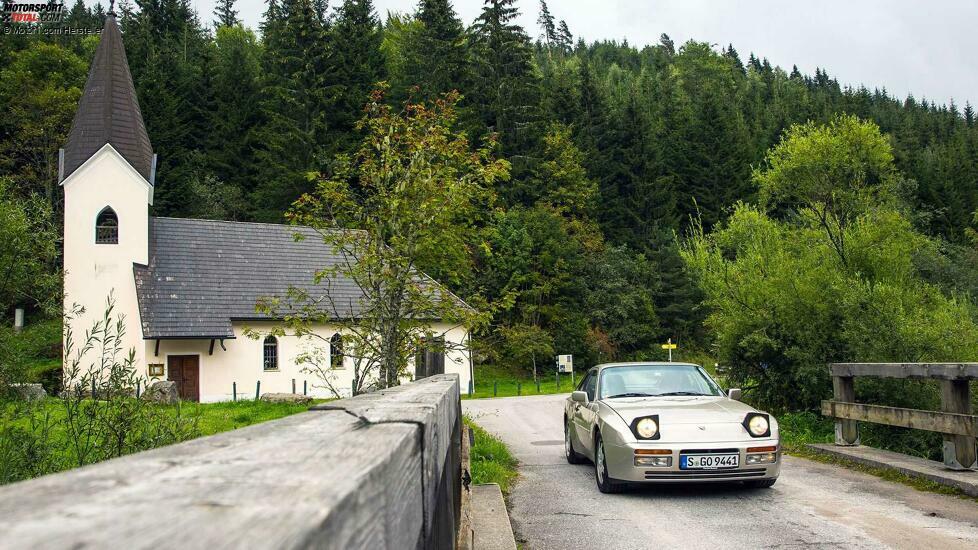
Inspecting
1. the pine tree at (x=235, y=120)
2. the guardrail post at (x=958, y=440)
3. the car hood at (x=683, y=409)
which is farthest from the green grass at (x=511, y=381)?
the guardrail post at (x=958, y=440)

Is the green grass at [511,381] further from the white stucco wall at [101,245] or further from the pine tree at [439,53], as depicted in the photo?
the pine tree at [439,53]

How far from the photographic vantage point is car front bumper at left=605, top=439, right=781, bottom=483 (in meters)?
7.93

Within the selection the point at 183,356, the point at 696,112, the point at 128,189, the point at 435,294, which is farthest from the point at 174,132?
the point at 435,294

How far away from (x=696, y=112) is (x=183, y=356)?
168 ft

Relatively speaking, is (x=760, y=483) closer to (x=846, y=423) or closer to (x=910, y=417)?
(x=910, y=417)

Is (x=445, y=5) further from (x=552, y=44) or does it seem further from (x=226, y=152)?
(x=552, y=44)

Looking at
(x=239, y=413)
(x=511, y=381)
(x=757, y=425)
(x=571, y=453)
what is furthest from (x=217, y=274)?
(x=757, y=425)

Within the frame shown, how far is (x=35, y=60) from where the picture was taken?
4922 cm

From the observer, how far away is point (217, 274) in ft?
119

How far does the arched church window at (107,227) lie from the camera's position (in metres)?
34.4

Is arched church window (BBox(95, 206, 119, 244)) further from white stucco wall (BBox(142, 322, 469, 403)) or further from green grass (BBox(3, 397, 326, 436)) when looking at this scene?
green grass (BBox(3, 397, 326, 436))

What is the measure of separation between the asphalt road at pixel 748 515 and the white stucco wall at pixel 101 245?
29.1 meters

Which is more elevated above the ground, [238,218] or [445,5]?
[445,5]

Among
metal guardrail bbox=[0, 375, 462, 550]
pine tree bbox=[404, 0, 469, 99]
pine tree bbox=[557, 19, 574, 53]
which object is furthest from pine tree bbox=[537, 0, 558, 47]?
metal guardrail bbox=[0, 375, 462, 550]
